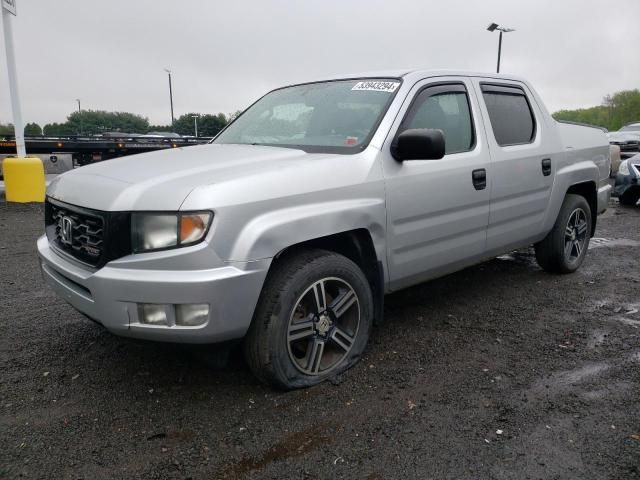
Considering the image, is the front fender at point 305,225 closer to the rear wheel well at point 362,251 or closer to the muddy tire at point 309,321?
the rear wheel well at point 362,251

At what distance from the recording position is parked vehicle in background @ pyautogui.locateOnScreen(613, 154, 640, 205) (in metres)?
9.99

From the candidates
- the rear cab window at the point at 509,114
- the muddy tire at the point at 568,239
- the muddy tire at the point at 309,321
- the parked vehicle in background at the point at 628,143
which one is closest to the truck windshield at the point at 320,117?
the muddy tire at the point at 309,321

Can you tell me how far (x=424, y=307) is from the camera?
436cm

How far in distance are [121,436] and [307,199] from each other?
148 centimetres

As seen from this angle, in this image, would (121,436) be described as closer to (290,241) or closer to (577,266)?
(290,241)

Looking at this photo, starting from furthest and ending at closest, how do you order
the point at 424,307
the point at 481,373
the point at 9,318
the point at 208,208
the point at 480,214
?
1. the point at 424,307
2. the point at 9,318
3. the point at 480,214
4. the point at 481,373
5. the point at 208,208

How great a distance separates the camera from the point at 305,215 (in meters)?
2.74

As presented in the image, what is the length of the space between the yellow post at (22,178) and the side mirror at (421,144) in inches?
357

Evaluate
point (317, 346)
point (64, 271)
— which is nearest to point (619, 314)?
point (317, 346)

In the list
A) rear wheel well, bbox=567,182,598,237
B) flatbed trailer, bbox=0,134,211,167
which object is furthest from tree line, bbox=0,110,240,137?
rear wheel well, bbox=567,182,598,237

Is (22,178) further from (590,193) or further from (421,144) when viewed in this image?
(590,193)

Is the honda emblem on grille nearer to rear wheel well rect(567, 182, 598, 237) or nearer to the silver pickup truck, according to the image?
the silver pickup truck

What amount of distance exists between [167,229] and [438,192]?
1806 mm

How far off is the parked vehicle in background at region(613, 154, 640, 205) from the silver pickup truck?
6721 mm
